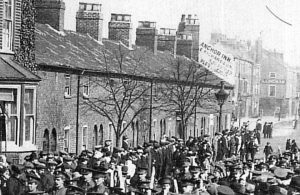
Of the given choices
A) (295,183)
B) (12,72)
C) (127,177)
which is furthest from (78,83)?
(295,183)

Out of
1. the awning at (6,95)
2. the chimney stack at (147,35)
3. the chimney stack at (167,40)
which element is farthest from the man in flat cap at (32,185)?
the chimney stack at (167,40)

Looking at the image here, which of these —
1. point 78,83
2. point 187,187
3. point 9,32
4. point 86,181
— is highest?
point 9,32

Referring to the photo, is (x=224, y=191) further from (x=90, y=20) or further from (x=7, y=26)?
(x=90, y=20)

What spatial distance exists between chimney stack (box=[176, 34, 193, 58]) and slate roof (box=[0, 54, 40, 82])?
106ft

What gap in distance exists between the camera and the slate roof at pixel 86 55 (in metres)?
28.8

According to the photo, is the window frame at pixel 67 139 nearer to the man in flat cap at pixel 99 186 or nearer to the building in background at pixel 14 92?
the building in background at pixel 14 92

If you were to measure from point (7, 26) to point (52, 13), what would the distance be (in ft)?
30.9

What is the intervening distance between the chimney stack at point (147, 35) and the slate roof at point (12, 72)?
930 inches

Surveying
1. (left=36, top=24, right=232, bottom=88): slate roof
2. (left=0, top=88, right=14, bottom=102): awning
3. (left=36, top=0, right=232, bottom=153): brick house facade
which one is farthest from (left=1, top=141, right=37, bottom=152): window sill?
(left=36, top=24, right=232, bottom=88): slate roof

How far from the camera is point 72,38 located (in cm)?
3462

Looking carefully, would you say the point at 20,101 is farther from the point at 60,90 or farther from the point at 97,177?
the point at 97,177

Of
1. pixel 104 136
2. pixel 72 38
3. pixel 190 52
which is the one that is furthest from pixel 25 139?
pixel 190 52

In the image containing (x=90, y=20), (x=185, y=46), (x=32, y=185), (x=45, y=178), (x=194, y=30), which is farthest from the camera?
(x=194, y=30)

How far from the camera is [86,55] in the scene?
3278 cm
